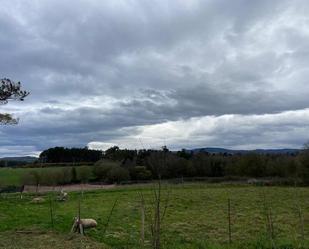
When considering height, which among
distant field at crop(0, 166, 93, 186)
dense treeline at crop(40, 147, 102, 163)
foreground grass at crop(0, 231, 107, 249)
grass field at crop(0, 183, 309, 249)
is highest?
dense treeline at crop(40, 147, 102, 163)

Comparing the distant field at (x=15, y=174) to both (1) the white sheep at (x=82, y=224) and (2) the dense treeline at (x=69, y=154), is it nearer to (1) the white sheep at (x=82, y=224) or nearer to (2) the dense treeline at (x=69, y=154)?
(2) the dense treeline at (x=69, y=154)

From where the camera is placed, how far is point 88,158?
59.7 m

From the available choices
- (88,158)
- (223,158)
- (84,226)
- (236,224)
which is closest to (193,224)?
(236,224)

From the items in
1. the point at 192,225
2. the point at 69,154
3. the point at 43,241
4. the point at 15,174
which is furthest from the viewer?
the point at 15,174

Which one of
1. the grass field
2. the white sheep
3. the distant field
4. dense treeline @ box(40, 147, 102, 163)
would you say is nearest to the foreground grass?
the grass field

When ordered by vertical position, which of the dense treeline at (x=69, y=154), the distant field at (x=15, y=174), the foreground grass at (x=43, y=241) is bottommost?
the foreground grass at (x=43, y=241)

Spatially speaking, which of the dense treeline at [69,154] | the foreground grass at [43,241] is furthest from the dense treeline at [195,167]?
the foreground grass at [43,241]

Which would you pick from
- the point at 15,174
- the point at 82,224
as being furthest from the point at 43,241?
the point at 15,174

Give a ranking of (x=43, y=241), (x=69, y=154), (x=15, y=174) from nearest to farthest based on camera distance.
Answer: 1. (x=43, y=241)
2. (x=69, y=154)
3. (x=15, y=174)

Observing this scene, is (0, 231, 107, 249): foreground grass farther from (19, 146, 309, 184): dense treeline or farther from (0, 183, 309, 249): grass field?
(19, 146, 309, 184): dense treeline

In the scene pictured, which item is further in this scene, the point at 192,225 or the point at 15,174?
the point at 15,174

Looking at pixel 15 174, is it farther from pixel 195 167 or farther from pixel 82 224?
pixel 82 224

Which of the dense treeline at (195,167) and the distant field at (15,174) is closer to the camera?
the dense treeline at (195,167)

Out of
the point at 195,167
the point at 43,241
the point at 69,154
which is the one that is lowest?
the point at 43,241
